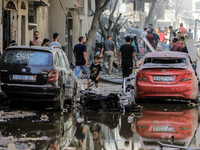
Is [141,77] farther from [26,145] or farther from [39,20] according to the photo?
[39,20]

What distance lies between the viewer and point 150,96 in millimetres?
13219

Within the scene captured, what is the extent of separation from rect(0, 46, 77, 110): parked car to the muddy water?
39 centimetres

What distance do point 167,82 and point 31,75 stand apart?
137 inches

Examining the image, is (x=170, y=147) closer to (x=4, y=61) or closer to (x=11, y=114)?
(x=11, y=114)

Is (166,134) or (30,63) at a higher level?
(30,63)

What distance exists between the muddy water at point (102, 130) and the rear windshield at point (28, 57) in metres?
1.05

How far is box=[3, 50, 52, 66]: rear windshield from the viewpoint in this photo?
11.5m

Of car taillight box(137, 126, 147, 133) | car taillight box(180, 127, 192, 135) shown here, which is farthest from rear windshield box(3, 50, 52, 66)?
car taillight box(180, 127, 192, 135)

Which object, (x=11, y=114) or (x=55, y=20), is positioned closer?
(x=11, y=114)

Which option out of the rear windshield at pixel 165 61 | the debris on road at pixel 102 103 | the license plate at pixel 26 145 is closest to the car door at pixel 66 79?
the debris on road at pixel 102 103

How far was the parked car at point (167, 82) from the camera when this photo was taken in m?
13.1

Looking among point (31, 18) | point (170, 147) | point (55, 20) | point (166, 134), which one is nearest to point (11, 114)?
point (166, 134)

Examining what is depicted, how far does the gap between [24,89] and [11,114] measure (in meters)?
0.63

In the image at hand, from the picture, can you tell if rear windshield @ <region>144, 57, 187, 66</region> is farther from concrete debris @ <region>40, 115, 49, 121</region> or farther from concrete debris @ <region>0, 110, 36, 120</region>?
concrete debris @ <region>40, 115, 49, 121</region>
